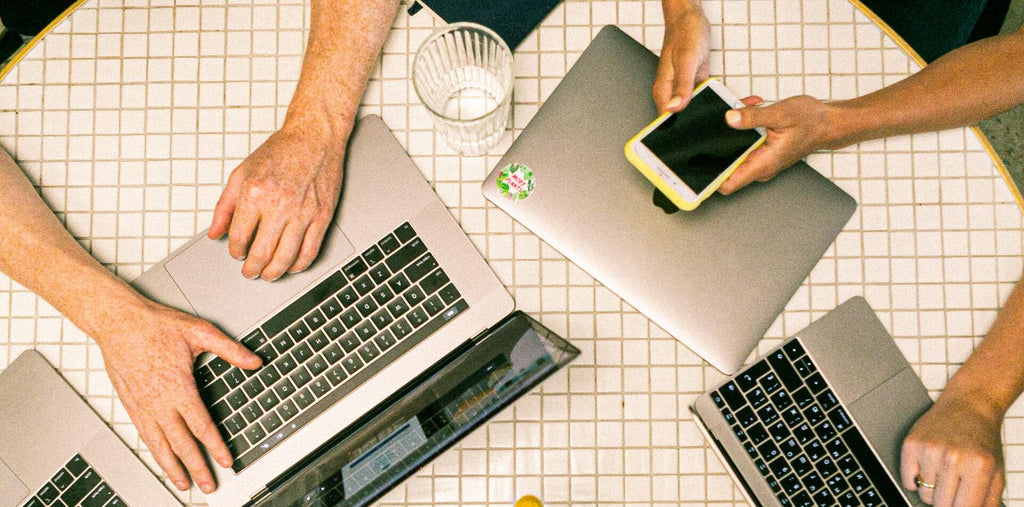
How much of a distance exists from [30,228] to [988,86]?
4.72ft

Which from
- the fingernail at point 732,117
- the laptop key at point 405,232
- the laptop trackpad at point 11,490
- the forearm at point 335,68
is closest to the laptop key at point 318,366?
the laptop key at point 405,232

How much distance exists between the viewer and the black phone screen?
3.06 feet

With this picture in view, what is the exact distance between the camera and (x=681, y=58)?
3.21ft

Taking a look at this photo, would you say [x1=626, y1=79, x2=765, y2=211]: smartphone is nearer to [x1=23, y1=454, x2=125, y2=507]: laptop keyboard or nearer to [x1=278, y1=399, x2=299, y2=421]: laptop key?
[x1=278, y1=399, x2=299, y2=421]: laptop key

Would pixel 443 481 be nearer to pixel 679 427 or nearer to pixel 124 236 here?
pixel 679 427

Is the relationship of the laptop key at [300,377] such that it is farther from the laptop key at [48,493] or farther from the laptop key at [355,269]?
the laptop key at [48,493]

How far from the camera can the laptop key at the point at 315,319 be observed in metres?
1.00

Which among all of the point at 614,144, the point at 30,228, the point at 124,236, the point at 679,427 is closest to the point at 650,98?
the point at 614,144

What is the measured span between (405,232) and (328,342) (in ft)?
0.64

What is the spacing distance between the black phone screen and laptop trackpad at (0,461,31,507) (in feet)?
3.34

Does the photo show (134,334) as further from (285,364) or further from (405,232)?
(405,232)

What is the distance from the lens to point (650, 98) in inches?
40.6

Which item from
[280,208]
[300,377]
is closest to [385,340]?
[300,377]

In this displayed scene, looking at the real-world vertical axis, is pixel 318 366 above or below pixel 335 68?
below
